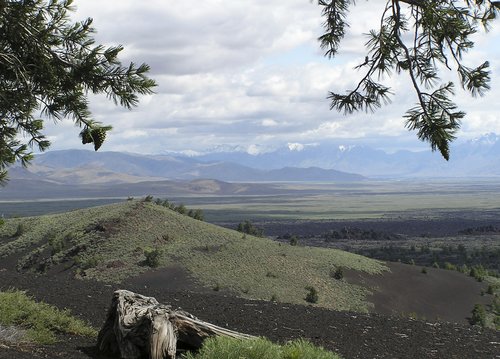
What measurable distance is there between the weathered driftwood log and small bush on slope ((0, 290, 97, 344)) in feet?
4.83

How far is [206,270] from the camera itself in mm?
33062

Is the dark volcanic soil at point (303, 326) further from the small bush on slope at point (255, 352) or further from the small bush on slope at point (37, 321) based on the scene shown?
the small bush on slope at point (255, 352)

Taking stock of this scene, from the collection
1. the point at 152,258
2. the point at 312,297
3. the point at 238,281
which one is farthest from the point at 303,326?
the point at 152,258

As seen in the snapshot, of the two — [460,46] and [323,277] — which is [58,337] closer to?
[460,46]

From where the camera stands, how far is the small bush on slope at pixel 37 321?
39.4ft

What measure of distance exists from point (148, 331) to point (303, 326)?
464 cm

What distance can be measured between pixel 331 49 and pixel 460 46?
272 centimetres

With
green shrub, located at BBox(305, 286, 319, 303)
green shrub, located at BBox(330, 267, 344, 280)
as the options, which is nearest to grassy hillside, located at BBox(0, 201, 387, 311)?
green shrub, located at BBox(330, 267, 344, 280)

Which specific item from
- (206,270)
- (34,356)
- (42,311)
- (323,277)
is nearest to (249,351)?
(34,356)

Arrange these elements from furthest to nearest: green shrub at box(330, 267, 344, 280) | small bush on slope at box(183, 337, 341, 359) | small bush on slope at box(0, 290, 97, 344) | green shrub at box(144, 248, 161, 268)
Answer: green shrub at box(330, 267, 344, 280) → green shrub at box(144, 248, 161, 268) → small bush on slope at box(0, 290, 97, 344) → small bush on slope at box(183, 337, 341, 359)

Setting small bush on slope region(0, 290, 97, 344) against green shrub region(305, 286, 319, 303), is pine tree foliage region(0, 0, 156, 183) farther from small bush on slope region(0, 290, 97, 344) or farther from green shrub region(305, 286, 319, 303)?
green shrub region(305, 286, 319, 303)

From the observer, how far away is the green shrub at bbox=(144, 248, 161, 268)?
33.4 metres

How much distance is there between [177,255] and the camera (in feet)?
116

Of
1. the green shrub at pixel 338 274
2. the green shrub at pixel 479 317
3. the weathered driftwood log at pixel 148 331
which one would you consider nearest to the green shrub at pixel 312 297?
the green shrub at pixel 338 274
